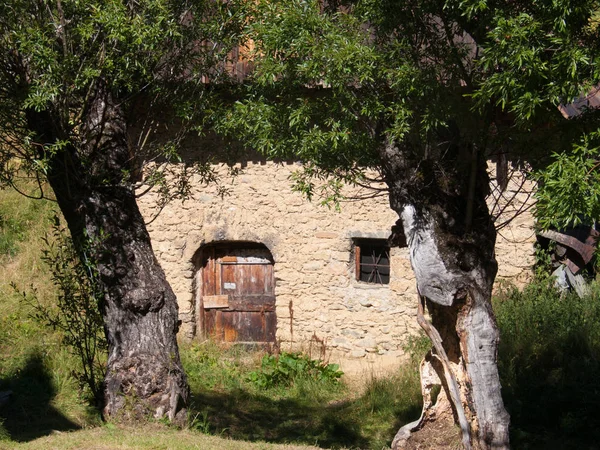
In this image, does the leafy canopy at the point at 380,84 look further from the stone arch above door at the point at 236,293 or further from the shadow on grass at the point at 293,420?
the stone arch above door at the point at 236,293

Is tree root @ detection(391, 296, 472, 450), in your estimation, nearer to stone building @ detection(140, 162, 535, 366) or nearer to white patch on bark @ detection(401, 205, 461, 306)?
white patch on bark @ detection(401, 205, 461, 306)

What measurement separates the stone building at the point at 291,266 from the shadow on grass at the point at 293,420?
4.03 feet

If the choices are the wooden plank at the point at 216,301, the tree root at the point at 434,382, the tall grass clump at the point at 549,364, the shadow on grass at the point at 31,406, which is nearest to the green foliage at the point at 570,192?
the tree root at the point at 434,382

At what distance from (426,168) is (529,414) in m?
3.72

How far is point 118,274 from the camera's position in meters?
7.30

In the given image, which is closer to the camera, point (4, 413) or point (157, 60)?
point (157, 60)

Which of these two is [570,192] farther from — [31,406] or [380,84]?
[31,406]

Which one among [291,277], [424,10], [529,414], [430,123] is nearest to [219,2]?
[424,10]

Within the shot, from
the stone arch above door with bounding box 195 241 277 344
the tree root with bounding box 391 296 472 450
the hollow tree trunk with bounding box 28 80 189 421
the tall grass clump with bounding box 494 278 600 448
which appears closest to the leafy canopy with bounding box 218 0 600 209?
the hollow tree trunk with bounding box 28 80 189 421

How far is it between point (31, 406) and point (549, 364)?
6.63 m

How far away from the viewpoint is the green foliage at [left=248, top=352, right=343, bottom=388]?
10.9m

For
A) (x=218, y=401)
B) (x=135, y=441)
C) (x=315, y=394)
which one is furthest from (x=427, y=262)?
(x=218, y=401)

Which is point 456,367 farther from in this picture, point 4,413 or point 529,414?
point 4,413

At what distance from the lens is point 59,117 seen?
22.7 feet
